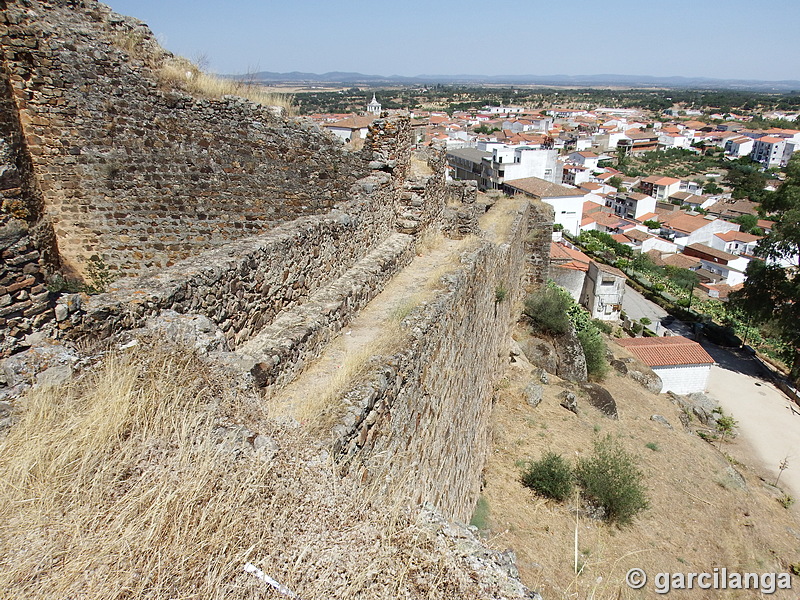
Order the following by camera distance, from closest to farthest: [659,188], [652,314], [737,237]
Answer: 1. [652,314]
2. [737,237]
3. [659,188]

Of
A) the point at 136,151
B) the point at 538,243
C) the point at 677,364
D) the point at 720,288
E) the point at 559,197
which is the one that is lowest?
the point at 720,288

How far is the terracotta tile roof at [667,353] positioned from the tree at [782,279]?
19.0ft

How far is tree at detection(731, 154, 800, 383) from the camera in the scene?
23125mm

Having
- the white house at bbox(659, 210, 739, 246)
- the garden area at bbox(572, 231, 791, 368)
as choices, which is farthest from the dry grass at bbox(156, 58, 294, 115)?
the white house at bbox(659, 210, 739, 246)

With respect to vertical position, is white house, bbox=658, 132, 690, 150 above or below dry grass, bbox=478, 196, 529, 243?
below

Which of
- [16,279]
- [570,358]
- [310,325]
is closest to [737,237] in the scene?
[570,358]

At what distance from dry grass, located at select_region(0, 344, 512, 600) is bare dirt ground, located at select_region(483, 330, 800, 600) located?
4481 mm

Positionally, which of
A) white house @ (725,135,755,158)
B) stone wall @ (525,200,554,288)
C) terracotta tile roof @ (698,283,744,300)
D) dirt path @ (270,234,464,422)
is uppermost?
dirt path @ (270,234,464,422)

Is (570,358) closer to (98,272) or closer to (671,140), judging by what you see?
(98,272)

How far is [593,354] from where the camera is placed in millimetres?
15766

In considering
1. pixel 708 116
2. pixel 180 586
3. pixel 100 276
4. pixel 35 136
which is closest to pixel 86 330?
pixel 180 586

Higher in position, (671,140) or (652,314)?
(671,140)

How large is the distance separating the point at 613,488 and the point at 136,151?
9171 mm

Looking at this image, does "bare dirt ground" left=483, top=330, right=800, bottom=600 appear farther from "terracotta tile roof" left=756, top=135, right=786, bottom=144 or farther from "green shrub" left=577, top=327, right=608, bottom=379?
"terracotta tile roof" left=756, top=135, right=786, bottom=144
